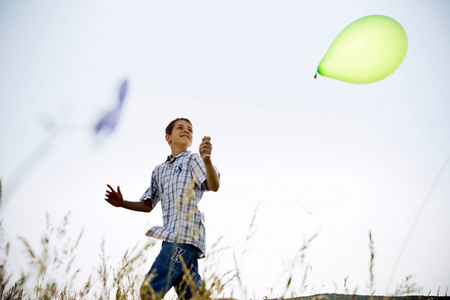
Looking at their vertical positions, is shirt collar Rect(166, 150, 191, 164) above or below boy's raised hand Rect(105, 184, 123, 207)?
above

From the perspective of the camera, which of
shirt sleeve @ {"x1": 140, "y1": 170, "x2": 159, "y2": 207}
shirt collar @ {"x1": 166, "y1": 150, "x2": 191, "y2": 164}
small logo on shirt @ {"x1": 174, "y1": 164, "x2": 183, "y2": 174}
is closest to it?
small logo on shirt @ {"x1": 174, "y1": 164, "x2": 183, "y2": 174}

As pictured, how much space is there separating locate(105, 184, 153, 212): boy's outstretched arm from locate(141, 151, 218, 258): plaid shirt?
5 centimetres

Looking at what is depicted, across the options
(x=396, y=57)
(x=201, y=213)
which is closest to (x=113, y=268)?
(x=201, y=213)

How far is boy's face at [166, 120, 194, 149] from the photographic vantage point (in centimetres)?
280

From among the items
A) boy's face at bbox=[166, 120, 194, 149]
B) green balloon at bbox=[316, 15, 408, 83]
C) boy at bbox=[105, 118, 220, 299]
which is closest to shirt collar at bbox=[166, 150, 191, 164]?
boy at bbox=[105, 118, 220, 299]

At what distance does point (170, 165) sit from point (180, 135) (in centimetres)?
29

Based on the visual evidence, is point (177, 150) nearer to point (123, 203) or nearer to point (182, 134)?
point (182, 134)

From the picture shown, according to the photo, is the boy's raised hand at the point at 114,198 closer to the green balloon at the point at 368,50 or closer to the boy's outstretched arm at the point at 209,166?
the boy's outstretched arm at the point at 209,166

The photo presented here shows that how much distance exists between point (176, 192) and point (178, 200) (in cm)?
56

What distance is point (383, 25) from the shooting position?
2.76m

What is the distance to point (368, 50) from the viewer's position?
273cm

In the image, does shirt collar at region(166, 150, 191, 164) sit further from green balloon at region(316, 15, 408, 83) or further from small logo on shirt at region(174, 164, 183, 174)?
green balloon at region(316, 15, 408, 83)

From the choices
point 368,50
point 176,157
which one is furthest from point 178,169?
point 368,50

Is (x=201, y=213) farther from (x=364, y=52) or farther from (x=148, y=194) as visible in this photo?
(x=364, y=52)
